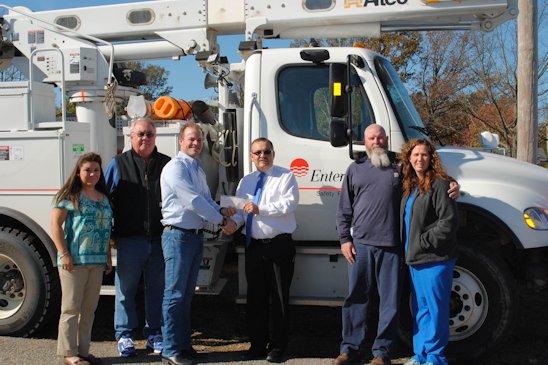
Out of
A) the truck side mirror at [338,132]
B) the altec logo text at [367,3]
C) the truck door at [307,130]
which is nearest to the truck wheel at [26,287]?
the truck door at [307,130]

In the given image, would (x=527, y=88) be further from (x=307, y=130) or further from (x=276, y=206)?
(x=276, y=206)

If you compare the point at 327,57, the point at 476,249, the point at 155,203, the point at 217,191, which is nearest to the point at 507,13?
the point at 327,57

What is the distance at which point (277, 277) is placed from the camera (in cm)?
481

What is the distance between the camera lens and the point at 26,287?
5543 mm

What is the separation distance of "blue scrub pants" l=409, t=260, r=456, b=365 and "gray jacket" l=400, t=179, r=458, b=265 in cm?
9

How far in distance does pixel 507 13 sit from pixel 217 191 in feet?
10.9

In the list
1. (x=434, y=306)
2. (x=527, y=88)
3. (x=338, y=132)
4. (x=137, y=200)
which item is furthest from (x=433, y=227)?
(x=527, y=88)

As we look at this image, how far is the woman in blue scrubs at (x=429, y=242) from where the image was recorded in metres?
4.32

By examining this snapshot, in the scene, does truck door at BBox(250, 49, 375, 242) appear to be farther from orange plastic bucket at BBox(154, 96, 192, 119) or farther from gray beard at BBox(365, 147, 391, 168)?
orange plastic bucket at BBox(154, 96, 192, 119)

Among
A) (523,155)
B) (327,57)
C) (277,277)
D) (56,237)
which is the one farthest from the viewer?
(523,155)

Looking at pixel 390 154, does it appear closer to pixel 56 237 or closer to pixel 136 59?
pixel 56 237

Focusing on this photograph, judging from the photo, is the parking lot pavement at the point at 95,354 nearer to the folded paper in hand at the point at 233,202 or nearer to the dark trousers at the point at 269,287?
the dark trousers at the point at 269,287

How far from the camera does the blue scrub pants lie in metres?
4.38

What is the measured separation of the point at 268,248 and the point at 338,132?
1.14 meters
